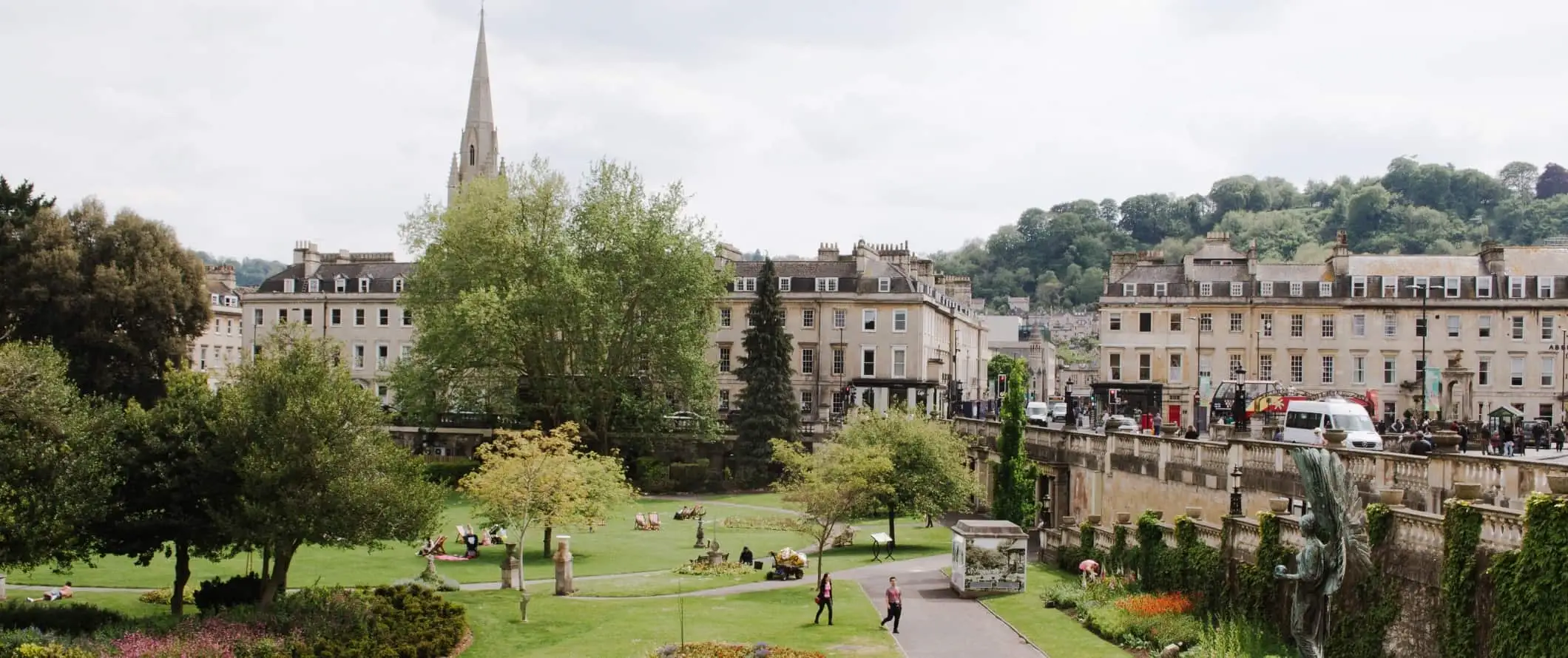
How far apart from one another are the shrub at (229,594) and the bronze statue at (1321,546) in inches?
894

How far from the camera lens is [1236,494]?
1209 inches

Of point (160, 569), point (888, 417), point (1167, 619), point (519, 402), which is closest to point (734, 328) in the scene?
point (519, 402)

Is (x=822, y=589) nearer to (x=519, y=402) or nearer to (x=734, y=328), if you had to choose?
(x=519, y=402)

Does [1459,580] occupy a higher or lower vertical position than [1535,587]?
lower

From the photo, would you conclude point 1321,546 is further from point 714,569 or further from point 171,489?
point 171,489

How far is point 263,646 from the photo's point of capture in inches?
1074

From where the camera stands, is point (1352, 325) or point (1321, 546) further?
point (1352, 325)

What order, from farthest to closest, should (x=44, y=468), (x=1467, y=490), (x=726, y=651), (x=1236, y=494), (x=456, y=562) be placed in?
(x=456, y=562)
(x=1236, y=494)
(x=44, y=468)
(x=726, y=651)
(x=1467, y=490)

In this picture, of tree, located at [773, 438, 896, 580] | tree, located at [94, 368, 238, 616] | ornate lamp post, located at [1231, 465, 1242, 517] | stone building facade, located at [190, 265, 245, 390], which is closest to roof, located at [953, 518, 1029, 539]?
tree, located at [773, 438, 896, 580]

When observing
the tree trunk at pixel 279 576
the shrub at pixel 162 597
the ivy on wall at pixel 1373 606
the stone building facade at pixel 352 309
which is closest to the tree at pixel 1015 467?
the ivy on wall at pixel 1373 606

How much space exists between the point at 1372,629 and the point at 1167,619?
18.5 ft

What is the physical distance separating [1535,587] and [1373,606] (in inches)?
182

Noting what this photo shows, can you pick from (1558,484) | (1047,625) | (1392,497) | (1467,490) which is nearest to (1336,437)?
(1392,497)

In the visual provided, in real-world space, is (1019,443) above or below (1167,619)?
above
